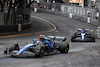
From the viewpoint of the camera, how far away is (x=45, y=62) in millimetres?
12812

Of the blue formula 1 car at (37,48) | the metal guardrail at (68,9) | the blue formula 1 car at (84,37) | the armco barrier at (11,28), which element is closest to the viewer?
the blue formula 1 car at (37,48)

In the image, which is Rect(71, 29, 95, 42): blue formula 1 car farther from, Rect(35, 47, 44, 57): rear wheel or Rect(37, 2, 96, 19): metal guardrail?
Rect(37, 2, 96, 19): metal guardrail

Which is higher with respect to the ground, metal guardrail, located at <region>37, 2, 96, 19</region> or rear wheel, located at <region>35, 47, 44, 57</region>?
metal guardrail, located at <region>37, 2, 96, 19</region>

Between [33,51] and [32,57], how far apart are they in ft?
1.18

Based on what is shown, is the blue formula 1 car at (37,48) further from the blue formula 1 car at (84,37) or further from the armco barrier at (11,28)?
the armco barrier at (11,28)

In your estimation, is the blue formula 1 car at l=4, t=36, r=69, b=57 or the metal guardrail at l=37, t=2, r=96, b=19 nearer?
the blue formula 1 car at l=4, t=36, r=69, b=57

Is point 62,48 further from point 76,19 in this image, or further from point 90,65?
point 76,19

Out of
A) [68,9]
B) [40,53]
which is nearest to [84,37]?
[40,53]

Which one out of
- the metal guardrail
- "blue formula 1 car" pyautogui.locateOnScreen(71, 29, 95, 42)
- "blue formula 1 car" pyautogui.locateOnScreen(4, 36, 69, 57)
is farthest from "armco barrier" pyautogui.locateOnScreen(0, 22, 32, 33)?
"blue formula 1 car" pyautogui.locateOnScreen(4, 36, 69, 57)

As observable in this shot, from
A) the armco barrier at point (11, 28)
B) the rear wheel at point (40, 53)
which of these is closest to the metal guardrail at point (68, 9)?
the armco barrier at point (11, 28)

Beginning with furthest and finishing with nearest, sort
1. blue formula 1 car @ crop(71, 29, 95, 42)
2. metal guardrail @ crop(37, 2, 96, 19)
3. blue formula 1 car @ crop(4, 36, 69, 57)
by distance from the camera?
metal guardrail @ crop(37, 2, 96, 19) → blue formula 1 car @ crop(71, 29, 95, 42) → blue formula 1 car @ crop(4, 36, 69, 57)

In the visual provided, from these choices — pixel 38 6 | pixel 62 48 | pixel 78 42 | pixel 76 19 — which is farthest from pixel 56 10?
pixel 62 48

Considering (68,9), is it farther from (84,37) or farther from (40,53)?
(40,53)

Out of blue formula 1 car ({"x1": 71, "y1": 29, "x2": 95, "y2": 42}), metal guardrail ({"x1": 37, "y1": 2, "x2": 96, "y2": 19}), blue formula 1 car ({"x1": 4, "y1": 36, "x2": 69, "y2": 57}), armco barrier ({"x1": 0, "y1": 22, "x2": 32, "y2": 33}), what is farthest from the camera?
metal guardrail ({"x1": 37, "y1": 2, "x2": 96, "y2": 19})
